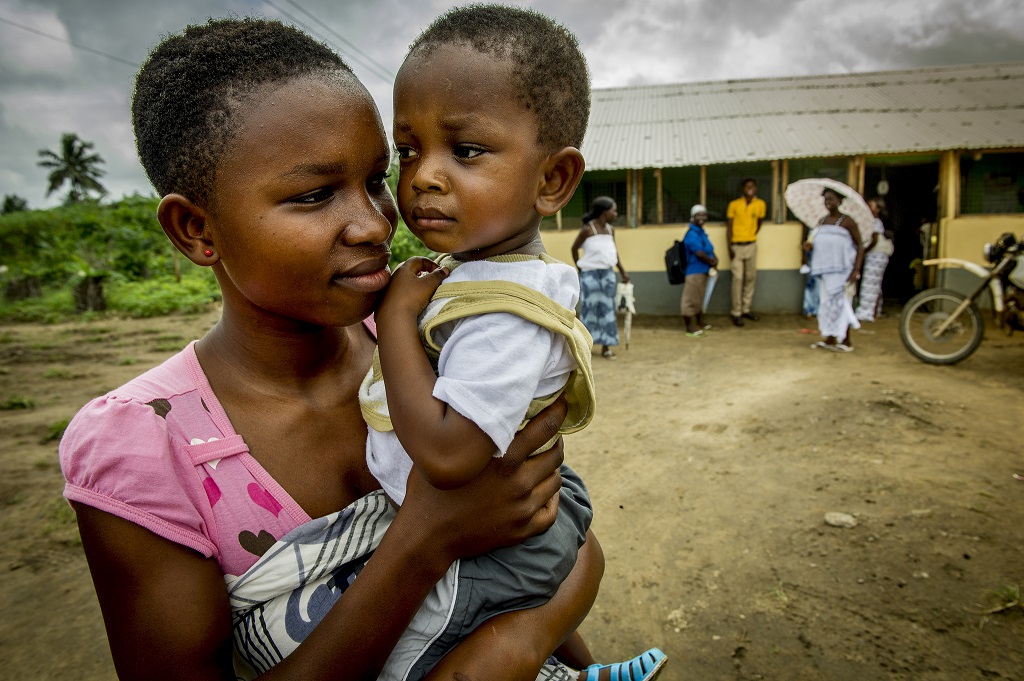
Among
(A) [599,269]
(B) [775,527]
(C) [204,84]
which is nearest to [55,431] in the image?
(C) [204,84]

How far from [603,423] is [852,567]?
2615 millimetres

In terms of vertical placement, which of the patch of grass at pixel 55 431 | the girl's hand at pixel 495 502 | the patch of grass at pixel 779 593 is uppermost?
the girl's hand at pixel 495 502

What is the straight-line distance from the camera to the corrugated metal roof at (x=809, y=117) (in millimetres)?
9812

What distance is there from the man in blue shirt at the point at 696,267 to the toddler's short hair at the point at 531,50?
831 centimetres

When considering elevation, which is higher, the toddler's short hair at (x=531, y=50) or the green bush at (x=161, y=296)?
the toddler's short hair at (x=531, y=50)

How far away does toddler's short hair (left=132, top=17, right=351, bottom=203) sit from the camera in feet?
3.34

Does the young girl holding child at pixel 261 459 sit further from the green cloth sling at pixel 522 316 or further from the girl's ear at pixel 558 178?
the girl's ear at pixel 558 178

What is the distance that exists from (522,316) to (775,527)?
299cm

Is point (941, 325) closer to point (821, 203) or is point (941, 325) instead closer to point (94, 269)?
point (821, 203)

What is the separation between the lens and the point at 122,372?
7.25 metres

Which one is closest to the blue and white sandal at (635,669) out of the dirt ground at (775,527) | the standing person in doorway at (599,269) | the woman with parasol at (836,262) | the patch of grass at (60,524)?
the dirt ground at (775,527)

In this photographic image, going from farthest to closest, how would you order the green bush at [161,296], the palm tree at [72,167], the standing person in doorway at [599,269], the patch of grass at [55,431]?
the palm tree at [72,167], the green bush at [161,296], the standing person in doorway at [599,269], the patch of grass at [55,431]

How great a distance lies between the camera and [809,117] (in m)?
11.0

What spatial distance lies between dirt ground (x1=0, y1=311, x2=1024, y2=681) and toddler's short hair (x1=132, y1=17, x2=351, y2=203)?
7.93 ft
